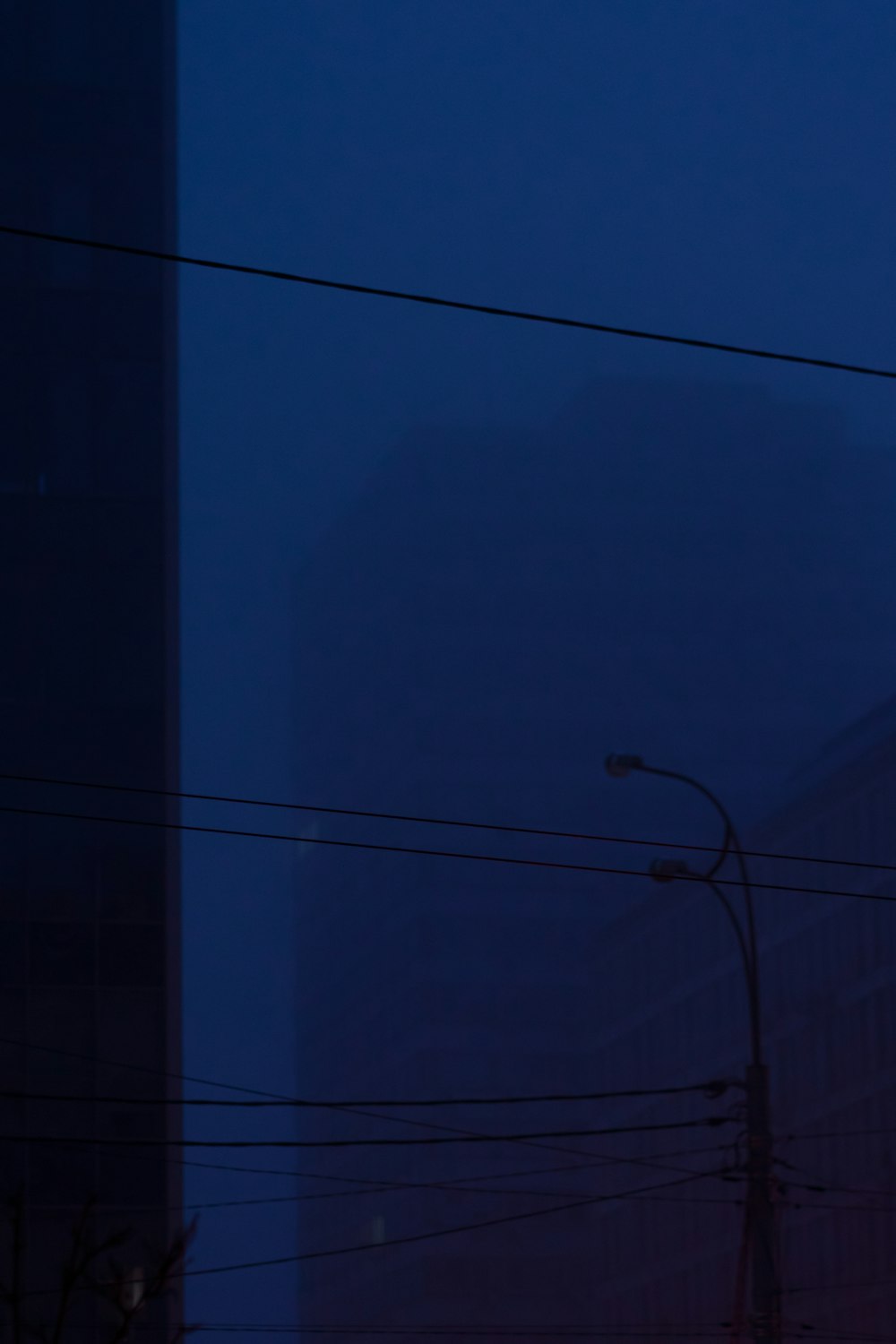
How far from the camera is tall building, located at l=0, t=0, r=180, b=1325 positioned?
208ft

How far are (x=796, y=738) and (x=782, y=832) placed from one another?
7232cm

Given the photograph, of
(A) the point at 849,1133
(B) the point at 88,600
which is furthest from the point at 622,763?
(A) the point at 849,1133

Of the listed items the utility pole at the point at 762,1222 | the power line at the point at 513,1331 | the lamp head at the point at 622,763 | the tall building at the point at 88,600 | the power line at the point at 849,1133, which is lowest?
the power line at the point at 513,1331

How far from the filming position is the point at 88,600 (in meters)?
69.0

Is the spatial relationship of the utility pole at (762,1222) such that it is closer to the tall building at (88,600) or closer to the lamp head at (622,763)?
the lamp head at (622,763)

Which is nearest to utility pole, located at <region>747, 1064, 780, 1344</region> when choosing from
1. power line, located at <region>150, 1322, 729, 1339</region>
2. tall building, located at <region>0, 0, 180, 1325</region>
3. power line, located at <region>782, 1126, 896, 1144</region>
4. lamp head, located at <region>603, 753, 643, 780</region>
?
lamp head, located at <region>603, 753, 643, 780</region>

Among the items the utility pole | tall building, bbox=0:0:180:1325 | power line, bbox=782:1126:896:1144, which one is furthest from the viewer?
power line, bbox=782:1126:896:1144

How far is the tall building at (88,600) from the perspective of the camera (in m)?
63.4

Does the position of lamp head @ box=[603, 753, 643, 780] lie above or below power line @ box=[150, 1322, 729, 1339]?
above

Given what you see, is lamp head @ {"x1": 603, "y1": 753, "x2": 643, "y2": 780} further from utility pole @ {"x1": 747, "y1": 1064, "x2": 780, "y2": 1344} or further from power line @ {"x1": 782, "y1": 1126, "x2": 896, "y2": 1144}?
power line @ {"x1": 782, "y1": 1126, "x2": 896, "y2": 1144}

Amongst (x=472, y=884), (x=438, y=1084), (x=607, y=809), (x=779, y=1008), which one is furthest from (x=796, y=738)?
(x=779, y=1008)

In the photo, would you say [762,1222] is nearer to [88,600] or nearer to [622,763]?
[622,763]

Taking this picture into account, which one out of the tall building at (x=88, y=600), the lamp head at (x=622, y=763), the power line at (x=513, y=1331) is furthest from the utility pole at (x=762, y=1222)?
the power line at (x=513, y=1331)

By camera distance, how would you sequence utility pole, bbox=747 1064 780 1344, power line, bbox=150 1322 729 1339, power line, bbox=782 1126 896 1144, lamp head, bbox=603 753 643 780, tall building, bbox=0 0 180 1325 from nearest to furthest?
utility pole, bbox=747 1064 780 1344 < lamp head, bbox=603 753 643 780 < tall building, bbox=0 0 180 1325 < power line, bbox=782 1126 896 1144 < power line, bbox=150 1322 729 1339
